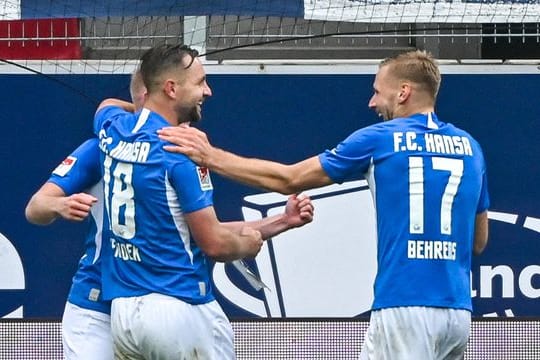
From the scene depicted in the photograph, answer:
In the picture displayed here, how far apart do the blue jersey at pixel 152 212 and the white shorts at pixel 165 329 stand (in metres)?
0.04

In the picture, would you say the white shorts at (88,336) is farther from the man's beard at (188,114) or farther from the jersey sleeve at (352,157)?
the jersey sleeve at (352,157)

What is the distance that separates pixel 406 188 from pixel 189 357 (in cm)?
101

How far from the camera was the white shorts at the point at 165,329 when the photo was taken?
4852mm

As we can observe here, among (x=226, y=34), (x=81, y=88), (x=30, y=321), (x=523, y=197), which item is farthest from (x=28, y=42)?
(x=523, y=197)

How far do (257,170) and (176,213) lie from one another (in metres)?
0.37

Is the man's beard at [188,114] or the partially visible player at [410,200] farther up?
the man's beard at [188,114]

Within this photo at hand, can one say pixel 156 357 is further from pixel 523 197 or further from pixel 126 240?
pixel 523 197

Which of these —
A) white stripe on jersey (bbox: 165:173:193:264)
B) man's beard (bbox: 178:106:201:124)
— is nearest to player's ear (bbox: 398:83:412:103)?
man's beard (bbox: 178:106:201:124)

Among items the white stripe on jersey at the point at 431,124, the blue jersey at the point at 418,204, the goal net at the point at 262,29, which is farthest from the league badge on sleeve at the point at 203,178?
the goal net at the point at 262,29

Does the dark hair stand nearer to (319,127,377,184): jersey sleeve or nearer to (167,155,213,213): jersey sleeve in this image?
(167,155,213,213): jersey sleeve

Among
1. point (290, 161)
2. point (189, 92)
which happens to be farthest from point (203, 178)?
point (290, 161)

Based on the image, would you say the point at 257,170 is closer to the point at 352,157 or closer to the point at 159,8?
the point at 352,157

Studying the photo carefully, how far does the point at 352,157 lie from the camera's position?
5.00 m

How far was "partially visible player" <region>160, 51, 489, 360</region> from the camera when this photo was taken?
4.89m
